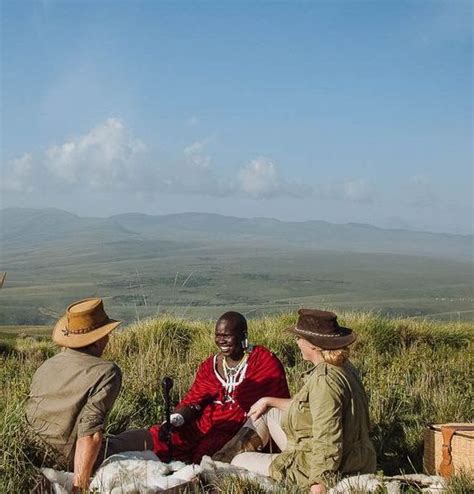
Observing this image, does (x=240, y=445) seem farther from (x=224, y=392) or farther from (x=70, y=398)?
(x=70, y=398)

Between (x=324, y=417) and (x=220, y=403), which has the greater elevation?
(x=324, y=417)

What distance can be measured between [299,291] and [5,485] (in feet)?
563

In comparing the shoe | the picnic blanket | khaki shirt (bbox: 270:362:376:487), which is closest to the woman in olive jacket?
khaki shirt (bbox: 270:362:376:487)

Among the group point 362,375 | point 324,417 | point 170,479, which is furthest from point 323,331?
point 362,375

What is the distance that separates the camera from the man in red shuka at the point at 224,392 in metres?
6.95

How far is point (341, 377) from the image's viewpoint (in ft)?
16.9

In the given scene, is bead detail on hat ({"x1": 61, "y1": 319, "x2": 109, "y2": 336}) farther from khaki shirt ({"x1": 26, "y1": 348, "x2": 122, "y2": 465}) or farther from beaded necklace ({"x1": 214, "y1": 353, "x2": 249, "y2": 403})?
beaded necklace ({"x1": 214, "y1": 353, "x2": 249, "y2": 403})

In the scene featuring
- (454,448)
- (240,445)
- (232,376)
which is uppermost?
(232,376)

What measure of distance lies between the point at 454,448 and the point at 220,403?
2.19m

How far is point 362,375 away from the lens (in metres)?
10.2

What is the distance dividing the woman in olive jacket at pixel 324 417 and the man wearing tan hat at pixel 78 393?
127 centimetres

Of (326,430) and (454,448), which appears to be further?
(454,448)

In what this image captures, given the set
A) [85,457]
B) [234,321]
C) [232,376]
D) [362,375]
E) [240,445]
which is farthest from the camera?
[362,375]

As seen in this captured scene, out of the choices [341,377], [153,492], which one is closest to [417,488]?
[341,377]
